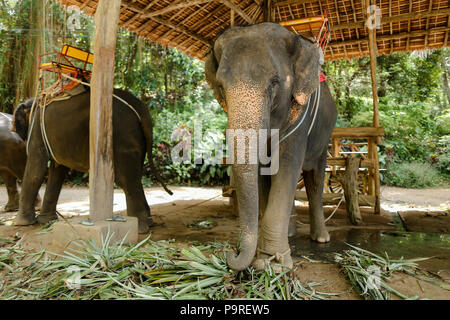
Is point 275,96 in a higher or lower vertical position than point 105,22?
lower

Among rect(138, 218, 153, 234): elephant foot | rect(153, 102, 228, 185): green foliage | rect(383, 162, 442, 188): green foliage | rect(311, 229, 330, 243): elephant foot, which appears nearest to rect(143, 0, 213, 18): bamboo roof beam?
rect(138, 218, 153, 234): elephant foot

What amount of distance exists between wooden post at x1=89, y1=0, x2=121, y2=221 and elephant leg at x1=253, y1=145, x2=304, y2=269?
1471 millimetres

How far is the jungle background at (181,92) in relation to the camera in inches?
402

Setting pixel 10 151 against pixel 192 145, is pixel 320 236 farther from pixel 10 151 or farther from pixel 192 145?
pixel 192 145

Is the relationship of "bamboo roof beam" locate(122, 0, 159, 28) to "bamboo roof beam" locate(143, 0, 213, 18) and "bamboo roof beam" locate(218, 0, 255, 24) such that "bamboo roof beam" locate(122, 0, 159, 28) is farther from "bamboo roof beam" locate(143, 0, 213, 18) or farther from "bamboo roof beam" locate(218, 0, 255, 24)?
"bamboo roof beam" locate(218, 0, 255, 24)

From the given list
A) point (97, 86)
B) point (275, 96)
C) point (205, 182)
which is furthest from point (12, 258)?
point (205, 182)

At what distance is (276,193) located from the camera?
237 centimetres

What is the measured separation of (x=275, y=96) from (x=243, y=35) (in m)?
0.46

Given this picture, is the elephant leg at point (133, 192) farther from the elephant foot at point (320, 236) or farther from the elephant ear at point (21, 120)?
the elephant ear at point (21, 120)

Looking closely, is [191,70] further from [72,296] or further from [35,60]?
[72,296]

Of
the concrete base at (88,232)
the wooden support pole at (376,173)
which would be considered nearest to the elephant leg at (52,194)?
the concrete base at (88,232)

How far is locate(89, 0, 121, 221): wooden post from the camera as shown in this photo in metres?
2.84

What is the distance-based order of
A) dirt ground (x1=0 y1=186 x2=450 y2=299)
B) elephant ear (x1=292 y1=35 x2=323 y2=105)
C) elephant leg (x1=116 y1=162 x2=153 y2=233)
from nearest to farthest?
1. dirt ground (x1=0 y1=186 x2=450 y2=299)
2. elephant ear (x1=292 y1=35 x2=323 y2=105)
3. elephant leg (x1=116 y1=162 x2=153 y2=233)

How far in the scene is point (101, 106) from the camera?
9.40 feet
